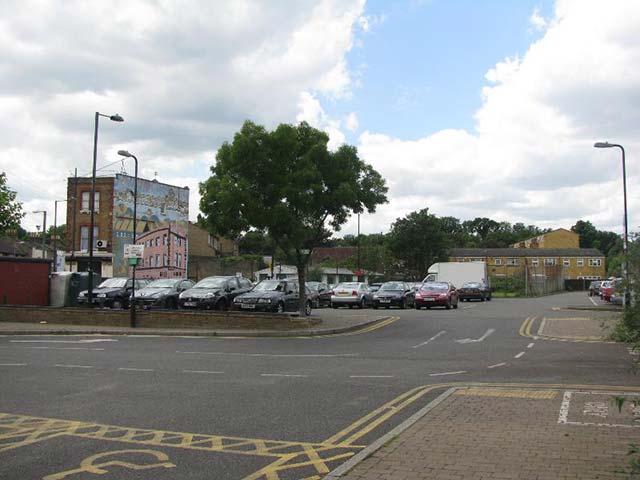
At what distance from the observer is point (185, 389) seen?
10.1 metres

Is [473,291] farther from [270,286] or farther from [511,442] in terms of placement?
[511,442]

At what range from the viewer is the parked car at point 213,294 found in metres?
24.9

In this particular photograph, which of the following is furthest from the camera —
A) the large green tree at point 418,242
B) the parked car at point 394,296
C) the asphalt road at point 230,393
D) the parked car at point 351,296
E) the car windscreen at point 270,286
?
the large green tree at point 418,242

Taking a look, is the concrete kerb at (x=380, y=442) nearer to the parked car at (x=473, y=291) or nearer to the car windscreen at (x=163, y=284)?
the car windscreen at (x=163, y=284)

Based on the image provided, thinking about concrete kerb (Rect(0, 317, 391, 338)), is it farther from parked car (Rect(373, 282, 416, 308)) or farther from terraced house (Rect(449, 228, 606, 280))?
terraced house (Rect(449, 228, 606, 280))

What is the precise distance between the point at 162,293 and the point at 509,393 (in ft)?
64.6

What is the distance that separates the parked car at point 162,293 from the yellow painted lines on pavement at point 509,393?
18785 mm

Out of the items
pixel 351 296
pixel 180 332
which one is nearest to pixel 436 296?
pixel 351 296

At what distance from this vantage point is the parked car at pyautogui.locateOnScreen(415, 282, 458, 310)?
3356 centimetres

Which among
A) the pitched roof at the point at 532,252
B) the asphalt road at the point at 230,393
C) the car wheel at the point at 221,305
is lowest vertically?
the asphalt road at the point at 230,393

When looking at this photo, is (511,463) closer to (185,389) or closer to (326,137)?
(185,389)

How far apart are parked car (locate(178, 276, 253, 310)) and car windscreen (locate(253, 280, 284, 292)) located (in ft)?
3.69

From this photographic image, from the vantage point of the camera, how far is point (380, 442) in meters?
6.41

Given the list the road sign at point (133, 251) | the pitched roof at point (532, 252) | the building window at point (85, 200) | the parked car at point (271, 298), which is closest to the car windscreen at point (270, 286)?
the parked car at point (271, 298)
